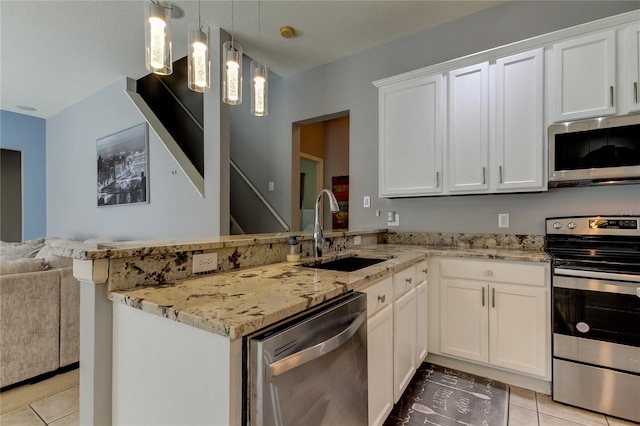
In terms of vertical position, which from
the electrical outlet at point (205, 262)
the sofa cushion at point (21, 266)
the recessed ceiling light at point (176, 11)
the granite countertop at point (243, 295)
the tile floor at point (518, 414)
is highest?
the recessed ceiling light at point (176, 11)

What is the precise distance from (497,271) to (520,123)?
1127 mm

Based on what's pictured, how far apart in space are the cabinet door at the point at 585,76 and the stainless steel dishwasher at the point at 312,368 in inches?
81.5

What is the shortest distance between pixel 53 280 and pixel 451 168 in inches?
128

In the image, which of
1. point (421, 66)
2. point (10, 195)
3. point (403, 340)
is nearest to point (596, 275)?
point (403, 340)

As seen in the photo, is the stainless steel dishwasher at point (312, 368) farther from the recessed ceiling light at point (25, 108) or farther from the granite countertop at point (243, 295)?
the recessed ceiling light at point (25, 108)

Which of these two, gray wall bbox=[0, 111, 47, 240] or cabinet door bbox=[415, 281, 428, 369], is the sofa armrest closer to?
cabinet door bbox=[415, 281, 428, 369]

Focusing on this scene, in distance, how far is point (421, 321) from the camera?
7.23 feet

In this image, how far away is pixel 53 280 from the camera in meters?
2.25

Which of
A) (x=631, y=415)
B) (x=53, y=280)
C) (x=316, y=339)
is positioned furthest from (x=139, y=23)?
(x=631, y=415)

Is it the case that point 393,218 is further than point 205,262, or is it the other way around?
point 393,218

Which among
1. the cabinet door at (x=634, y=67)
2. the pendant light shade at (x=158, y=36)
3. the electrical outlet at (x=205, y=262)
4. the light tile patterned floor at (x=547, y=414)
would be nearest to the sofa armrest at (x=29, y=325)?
the electrical outlet at (x=205, y=262)

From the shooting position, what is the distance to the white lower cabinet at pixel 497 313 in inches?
78.6

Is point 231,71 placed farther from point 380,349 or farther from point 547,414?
point 547,414

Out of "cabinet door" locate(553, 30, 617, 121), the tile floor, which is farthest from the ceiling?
the tile floor
